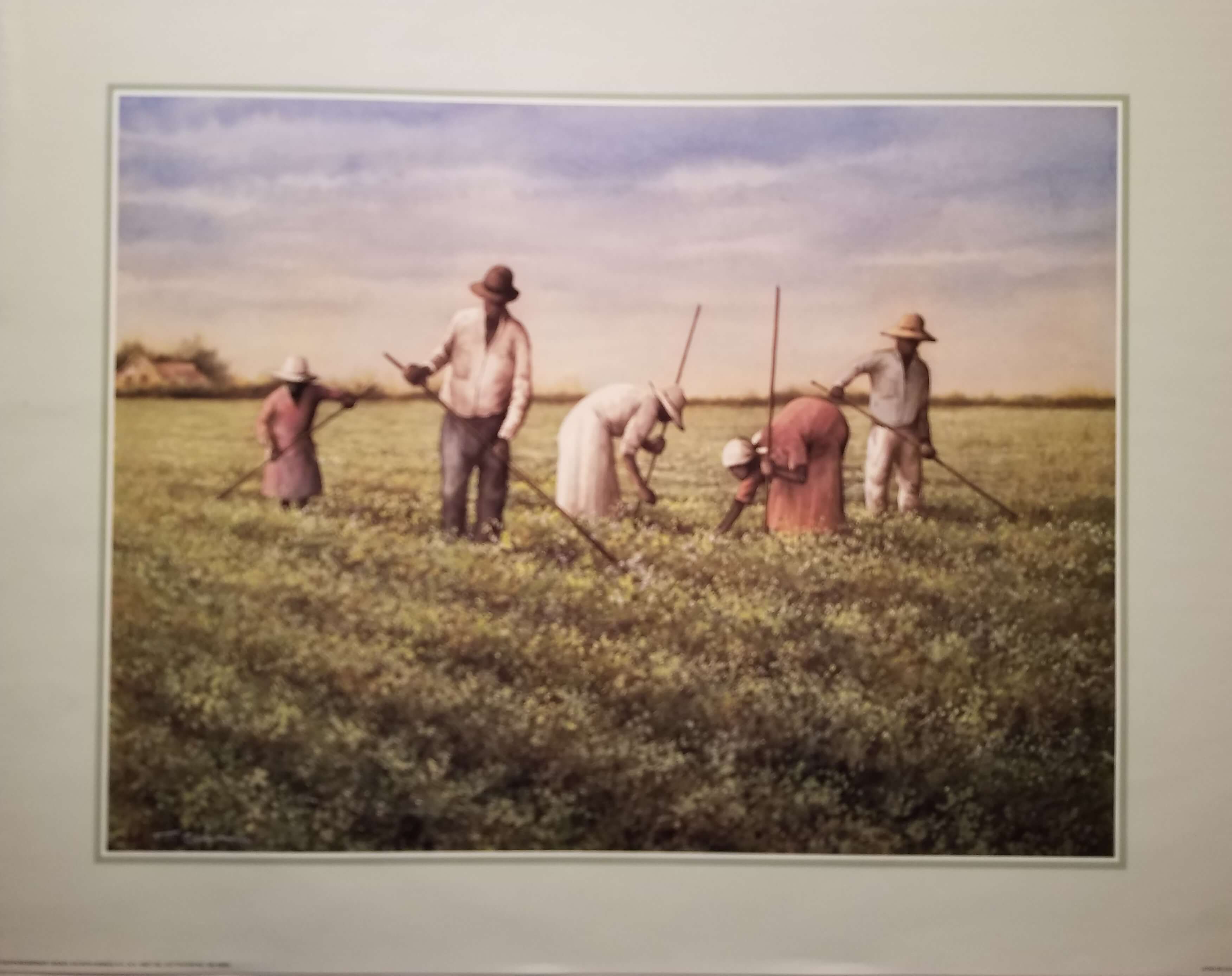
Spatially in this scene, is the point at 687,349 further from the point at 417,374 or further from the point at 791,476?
the point at 417,374

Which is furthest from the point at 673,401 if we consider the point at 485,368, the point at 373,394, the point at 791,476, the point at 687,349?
the point at 373,394

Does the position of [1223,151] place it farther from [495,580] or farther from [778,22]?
[495,580]

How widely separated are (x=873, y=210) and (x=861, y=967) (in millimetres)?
1801

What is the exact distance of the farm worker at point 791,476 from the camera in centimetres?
272

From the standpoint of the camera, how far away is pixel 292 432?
272cm

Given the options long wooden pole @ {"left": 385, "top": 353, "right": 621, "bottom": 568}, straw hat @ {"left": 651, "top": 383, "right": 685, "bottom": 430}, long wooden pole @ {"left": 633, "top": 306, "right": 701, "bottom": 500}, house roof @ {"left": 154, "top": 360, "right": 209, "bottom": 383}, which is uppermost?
long wooden pole @ {"left": 633, "top": 306, "right": 701, "bottom": 500}

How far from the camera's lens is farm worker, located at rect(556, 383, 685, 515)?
2.71 m

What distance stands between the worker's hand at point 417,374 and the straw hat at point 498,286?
223 millimetres

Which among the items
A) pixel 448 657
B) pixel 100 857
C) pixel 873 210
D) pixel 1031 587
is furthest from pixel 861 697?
pixel 100 857

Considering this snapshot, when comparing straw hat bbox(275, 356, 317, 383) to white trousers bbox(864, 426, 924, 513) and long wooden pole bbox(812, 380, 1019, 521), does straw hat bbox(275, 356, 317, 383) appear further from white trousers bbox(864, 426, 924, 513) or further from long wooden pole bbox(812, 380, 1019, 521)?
white trousers bbox(864, 426, 924, 513)

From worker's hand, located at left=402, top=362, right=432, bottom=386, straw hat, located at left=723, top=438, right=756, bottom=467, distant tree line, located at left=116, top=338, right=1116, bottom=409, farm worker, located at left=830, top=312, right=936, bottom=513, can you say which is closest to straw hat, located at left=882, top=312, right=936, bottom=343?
farm worker, located at left=830, top=312, right=936, bottom=513

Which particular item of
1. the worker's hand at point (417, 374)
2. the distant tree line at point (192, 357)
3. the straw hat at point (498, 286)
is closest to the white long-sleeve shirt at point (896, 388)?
the straw hat at point (498, 286)

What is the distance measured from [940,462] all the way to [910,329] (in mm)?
329

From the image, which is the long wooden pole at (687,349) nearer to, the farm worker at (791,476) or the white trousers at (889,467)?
the farm worker at (791,476)
